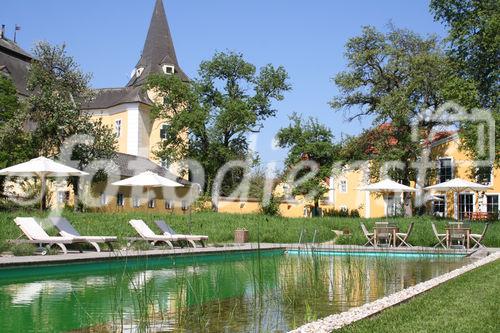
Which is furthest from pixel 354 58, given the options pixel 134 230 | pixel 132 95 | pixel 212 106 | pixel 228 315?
pixel 228 315

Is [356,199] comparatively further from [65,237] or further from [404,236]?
[65,237]

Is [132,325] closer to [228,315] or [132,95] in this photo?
[228,315]

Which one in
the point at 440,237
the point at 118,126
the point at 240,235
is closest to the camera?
the point at 440,237

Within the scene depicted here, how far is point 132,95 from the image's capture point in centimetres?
4378

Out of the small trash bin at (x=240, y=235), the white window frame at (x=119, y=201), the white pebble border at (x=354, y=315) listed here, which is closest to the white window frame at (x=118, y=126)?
the white window frame at (x=119, y=201)

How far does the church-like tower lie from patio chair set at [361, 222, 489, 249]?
2578cm

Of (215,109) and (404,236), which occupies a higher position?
(215,109)

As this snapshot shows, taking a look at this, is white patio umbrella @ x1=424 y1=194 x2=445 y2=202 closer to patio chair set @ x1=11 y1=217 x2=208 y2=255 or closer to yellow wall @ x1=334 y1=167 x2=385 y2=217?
yellow wall @ x1=334 y1=167 x2=385 y2=217

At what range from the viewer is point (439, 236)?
57.1ft

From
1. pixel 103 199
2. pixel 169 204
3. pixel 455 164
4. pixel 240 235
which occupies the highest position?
pixel 455 164

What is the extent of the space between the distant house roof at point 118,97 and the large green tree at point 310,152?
14.5 metres

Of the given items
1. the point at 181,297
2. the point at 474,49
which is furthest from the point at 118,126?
the point at 181,297

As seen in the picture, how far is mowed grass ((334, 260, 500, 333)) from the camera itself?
13.9 feet

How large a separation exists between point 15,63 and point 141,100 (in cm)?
879
